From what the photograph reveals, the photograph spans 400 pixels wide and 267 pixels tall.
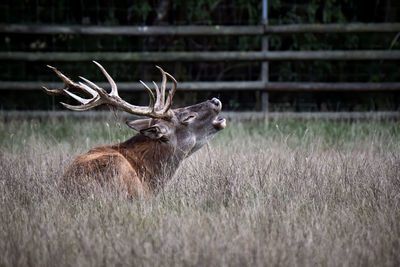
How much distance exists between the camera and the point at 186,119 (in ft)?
16.6

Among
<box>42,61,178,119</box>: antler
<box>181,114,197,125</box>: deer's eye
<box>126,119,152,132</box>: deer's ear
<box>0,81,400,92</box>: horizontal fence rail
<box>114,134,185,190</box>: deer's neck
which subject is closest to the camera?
<box>42,61,178,119</box>: antler

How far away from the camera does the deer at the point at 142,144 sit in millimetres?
4332

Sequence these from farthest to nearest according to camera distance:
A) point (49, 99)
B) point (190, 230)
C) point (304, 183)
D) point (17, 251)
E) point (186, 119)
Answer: point (49, 99)
point (186, 119)
point (304, 183)
point (190, 230)
point (17, 251)

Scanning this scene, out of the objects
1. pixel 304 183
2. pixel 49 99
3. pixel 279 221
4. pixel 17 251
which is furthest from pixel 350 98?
pixel 17 251

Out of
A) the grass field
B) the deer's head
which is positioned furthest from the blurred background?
the deer's head

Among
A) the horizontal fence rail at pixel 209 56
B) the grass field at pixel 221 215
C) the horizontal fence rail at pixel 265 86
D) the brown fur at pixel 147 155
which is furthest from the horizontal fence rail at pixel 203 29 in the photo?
the brown fur at pixel 147 155

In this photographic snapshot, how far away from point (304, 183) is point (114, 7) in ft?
23.5

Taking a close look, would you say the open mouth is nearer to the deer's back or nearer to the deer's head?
the deer's head

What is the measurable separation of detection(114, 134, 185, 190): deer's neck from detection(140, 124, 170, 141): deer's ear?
0.06 meters

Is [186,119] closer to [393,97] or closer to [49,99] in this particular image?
[49,99]

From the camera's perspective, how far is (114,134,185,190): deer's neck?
15.5 ft

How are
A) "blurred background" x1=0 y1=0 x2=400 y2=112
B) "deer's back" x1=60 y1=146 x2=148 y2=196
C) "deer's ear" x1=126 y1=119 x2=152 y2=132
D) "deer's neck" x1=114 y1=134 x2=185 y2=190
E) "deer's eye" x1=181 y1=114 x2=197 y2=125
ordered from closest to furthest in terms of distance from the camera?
"deer's back" x1=60 y1=146 x2=148 y2=196 → "deer's neck" x1=114 y1=134 x2=185 y2=190 → "deer's ear" x1=126 y1=119 x2=152 y2=132 → "deer's eye" x1=181 y1=114 x2=197 y2=125 → "blurred background" x1=0 y1=0 x2=400 y2=112

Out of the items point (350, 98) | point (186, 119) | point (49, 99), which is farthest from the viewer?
point (350, 98)

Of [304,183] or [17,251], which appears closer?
[17,251]
